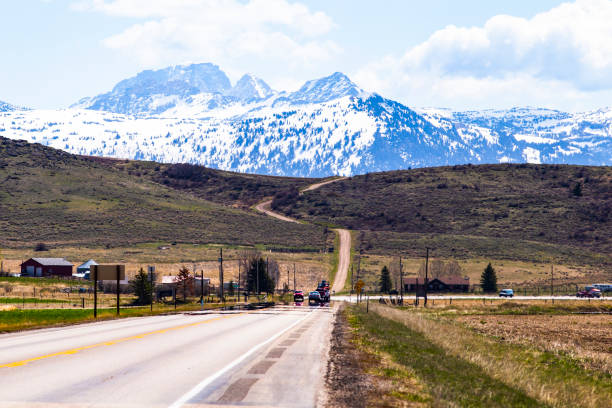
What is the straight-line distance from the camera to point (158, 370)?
49.3ft

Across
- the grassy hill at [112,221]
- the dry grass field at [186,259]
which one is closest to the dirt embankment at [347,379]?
the dry grass field at [186,259]

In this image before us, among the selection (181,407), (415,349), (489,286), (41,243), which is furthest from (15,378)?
(41,243)

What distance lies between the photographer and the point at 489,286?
12138 cm

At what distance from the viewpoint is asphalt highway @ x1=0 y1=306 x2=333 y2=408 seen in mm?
11445

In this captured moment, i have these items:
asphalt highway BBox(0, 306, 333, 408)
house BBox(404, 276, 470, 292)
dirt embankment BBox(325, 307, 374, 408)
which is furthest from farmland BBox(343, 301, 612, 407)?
house BBox(404, 276, 470, 292)

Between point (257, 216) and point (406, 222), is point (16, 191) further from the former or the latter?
point (406, 222)

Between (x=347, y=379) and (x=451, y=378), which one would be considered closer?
(x=347, y=379)

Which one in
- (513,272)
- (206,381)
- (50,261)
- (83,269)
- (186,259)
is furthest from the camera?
(186,259)

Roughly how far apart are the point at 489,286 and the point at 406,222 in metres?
69.4

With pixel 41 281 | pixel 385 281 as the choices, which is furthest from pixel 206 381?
pixel 385 281

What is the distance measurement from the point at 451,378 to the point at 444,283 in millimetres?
120539

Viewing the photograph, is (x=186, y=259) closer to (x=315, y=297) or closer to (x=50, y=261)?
(x=50, y=261)

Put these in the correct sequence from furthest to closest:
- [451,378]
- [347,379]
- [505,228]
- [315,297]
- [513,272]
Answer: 1. [505,228]
2. [513,272]
3. [315,297]
4. [451,378]
5. [347,379]

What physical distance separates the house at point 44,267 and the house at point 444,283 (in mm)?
61059
